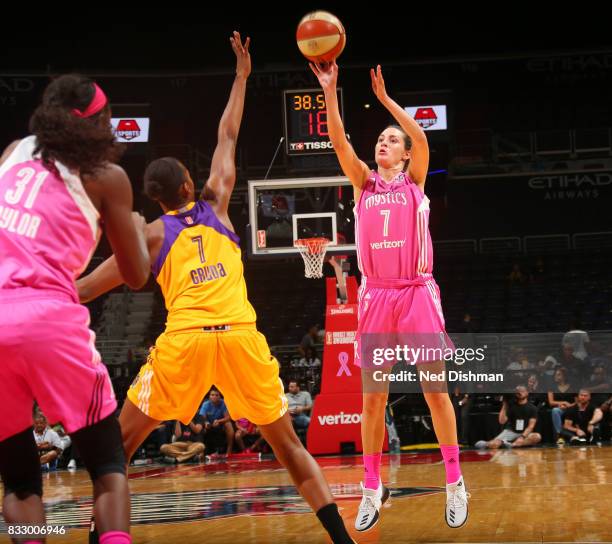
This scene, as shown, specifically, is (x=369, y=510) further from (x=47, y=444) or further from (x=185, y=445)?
(x=47, y=444)

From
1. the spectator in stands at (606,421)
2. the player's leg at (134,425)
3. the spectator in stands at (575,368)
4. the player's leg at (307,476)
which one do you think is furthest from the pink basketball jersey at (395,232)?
the spectator in stands at (575,368)

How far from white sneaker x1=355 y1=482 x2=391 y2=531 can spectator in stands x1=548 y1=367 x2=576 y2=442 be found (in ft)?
28.2

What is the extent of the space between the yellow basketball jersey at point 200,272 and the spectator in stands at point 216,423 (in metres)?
9.84

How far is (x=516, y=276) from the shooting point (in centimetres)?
2189

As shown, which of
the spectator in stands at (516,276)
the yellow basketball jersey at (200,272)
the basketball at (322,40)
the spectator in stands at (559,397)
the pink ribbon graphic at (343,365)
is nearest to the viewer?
the yellow basketball jersey at (200,272)

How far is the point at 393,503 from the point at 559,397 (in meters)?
7.86

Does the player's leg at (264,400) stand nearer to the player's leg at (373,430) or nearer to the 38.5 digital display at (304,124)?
the player's leg at (373,430)

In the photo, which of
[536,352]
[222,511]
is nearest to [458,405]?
[536,352]

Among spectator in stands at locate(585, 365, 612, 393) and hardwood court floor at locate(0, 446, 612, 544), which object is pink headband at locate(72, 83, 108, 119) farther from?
spectator in stands at locate(585, 365, 612, 393)

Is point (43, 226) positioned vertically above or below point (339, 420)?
above

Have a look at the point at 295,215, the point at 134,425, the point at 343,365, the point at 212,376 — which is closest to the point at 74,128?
the point at 212,376

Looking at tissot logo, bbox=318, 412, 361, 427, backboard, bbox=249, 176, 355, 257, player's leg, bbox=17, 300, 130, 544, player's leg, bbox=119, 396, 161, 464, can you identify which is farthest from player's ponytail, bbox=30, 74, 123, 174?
tissot logo, bbox=318, 412, 361, 427

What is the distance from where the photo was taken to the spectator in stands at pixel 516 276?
21.8m

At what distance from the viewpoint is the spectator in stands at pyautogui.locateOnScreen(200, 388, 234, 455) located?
540 inches
